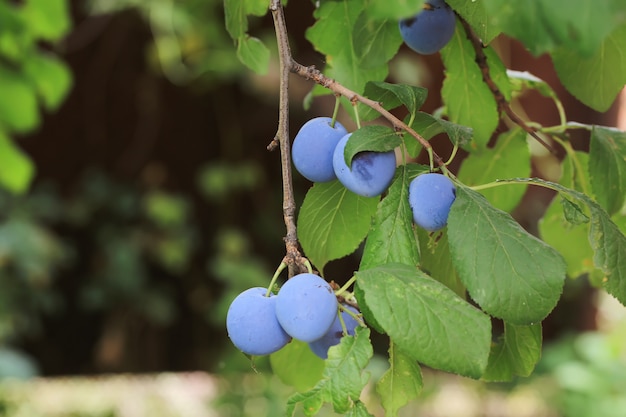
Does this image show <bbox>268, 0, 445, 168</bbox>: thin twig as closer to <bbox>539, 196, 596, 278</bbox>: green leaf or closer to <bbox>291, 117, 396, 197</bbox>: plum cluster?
<bbox>291, 117, 396, 197</bbox>: plum cluster

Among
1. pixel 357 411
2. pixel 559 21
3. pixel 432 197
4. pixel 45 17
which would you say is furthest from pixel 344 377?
pixel 45 17

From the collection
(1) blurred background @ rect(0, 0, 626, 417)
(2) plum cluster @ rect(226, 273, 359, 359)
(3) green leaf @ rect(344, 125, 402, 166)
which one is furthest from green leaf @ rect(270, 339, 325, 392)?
(1) blurred background @ rect(0, 0, 626, 417)

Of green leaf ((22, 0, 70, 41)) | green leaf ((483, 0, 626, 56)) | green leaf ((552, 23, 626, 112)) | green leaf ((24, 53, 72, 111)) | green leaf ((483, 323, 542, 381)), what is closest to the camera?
green leaf ((483, 0, 626, 56))

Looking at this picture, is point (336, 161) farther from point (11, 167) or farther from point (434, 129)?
point (11, 167)

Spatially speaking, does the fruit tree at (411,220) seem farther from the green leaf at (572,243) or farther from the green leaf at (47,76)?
the green leaf at (47,76)

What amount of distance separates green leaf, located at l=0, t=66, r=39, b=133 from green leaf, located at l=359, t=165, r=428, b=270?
1.19m

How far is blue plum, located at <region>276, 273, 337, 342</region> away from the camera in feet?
1.38

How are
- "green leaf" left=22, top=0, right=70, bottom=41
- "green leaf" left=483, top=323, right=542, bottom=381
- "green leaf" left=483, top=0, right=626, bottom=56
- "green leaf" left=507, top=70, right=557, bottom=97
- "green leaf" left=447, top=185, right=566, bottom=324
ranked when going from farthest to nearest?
1. "green leaf" left=22, top=0, right=70, bottom=41
2. "green leaf" left=507, top=70, right=557, bottom=97
3. "green leaf" left=483, top=323, right=542, bottom=381
4. "green leaf" left=447, top=185, right=566, bottom=324
5. "green leaf" left=483, top=0, right=626, bottom=56

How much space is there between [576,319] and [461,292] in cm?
242

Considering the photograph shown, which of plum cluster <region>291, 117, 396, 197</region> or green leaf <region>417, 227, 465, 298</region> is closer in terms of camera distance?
plum cluster <region>291, 117, 396, 197</region>

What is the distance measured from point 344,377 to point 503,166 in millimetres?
391

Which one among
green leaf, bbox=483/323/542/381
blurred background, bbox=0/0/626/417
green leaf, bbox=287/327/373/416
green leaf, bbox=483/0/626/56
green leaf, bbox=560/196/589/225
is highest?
green leaf, bbox=483/0/626/56

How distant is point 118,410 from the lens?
6.86ft

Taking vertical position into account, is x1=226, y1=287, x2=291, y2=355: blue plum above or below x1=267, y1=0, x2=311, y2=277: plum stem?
below
